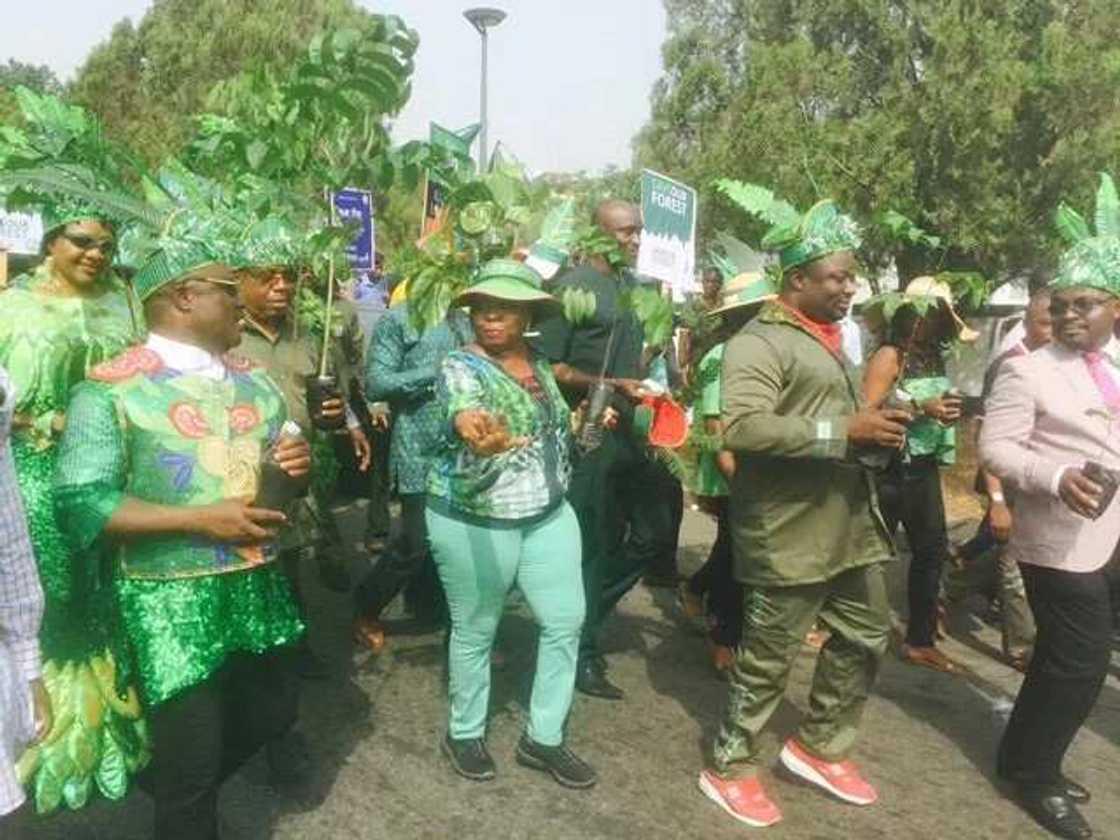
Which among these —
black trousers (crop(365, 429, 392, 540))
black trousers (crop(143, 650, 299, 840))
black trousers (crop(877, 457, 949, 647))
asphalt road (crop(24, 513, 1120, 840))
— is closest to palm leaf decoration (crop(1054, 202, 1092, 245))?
black trousers (crop(877, 457, 949, 647))

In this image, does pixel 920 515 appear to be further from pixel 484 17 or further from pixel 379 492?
pixel 484 17

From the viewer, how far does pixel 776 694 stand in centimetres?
374

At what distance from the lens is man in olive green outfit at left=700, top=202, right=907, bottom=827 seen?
3623 mm

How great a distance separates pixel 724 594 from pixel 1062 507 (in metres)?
1.84

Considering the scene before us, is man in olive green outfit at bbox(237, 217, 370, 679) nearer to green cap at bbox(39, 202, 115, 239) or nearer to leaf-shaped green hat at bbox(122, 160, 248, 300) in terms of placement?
leaf-shaped green hat at bbox(122, 160, 248, 300)

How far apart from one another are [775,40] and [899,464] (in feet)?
70.5

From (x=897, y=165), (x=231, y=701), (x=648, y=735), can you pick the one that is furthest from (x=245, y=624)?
(x=897, y=165)

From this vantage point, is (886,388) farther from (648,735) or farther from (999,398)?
(648,735)

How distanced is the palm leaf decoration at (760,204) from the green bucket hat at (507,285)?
2.59 feet

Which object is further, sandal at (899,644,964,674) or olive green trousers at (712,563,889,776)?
sandal at (899,644,964,674)

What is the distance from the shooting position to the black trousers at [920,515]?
5273mm

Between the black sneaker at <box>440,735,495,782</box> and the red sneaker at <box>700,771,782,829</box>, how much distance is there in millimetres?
739

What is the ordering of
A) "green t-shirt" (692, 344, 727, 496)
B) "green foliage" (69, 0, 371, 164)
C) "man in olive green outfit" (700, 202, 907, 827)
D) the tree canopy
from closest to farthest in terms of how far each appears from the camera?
"man in olive green outfit" (700, 202, 907, 827) → "green t-shirt" (692, 344, 727, 496) → the tree canopy → "green foliage" (69, 0, 371, 164)

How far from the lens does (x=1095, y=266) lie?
3.76m
